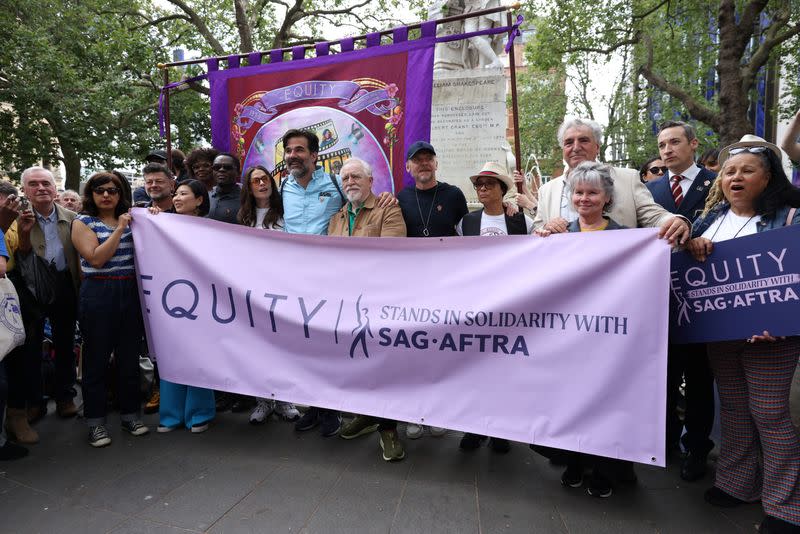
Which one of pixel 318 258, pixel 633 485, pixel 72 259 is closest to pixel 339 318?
pixel 318 258

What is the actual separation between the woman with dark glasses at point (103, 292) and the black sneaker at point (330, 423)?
1.36 m

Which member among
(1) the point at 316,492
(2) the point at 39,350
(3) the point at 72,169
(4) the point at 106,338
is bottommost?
(1) the point at 316,492

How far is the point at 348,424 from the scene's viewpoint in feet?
12.0

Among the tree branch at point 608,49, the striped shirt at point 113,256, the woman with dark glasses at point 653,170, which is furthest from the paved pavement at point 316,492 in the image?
the tree branch at point 608,49

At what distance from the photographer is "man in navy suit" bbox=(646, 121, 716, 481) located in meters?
3.10

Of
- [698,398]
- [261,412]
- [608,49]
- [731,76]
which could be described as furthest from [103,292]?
[608,49]

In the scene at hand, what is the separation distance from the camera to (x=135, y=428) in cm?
370

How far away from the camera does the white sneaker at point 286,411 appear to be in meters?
3.92

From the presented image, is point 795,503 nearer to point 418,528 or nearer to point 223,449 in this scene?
point 418,528

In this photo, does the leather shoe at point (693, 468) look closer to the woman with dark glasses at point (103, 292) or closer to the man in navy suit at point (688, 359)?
the man in navy suit at point (688, 359)

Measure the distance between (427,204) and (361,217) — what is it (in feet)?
1.69

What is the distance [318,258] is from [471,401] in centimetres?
135

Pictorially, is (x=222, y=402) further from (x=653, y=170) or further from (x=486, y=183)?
(x=653, y=170)

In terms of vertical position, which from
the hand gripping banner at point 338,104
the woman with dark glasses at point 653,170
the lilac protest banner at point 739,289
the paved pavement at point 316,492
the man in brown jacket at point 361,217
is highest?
the hand gripping banner at point 338,104
